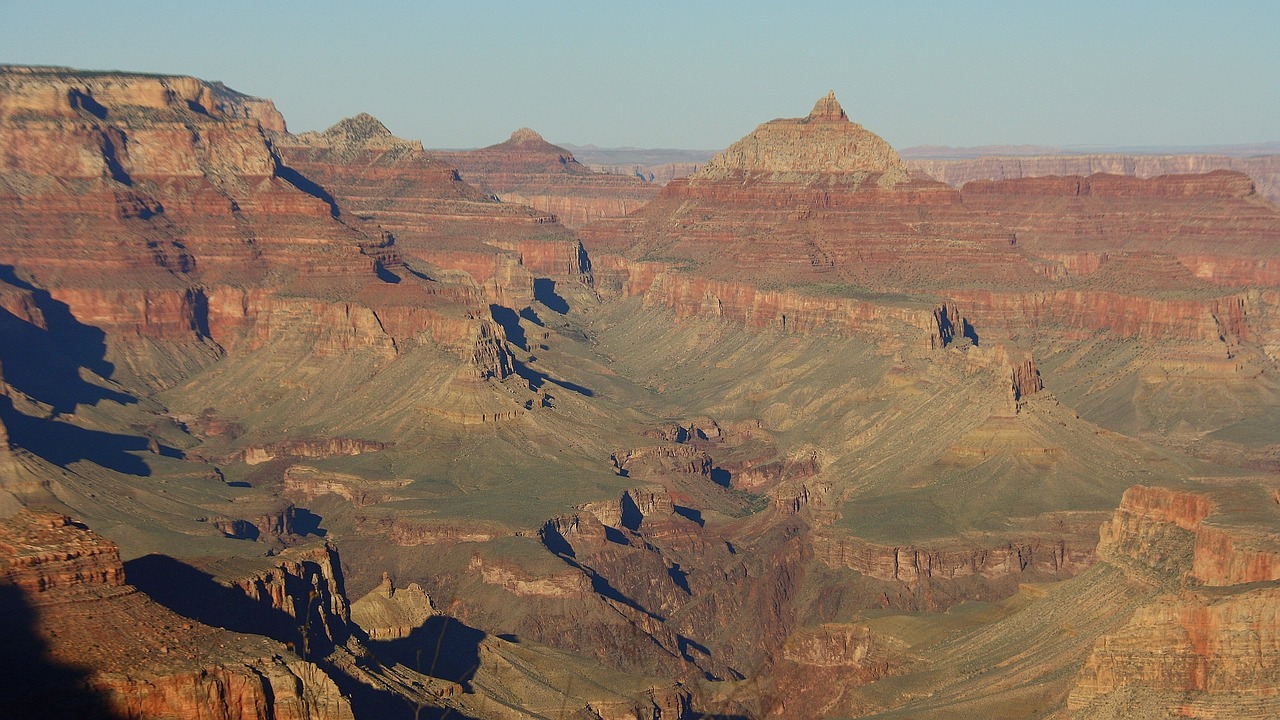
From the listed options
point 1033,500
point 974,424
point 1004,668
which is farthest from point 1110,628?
point 974,424

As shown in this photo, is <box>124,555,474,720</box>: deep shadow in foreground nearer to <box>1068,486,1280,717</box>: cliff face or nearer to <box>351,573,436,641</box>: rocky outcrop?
<box>351,573,436,641</box>: rocky outcrop

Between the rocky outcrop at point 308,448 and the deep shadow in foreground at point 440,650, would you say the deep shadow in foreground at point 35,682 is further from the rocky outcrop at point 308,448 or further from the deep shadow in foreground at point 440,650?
the rocky outcrop at point 308,448

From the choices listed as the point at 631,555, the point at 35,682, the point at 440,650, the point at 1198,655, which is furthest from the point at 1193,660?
the point at 631,555

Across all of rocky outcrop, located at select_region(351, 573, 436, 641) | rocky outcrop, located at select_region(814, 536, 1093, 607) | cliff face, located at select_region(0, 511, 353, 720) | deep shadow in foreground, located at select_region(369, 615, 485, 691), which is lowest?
rocky outcrop, located at select_region(814, 536, 1093, 607)

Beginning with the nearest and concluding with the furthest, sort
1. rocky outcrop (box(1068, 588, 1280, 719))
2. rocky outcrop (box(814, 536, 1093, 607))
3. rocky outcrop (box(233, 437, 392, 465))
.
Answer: rocky outcrop (box(1068, 588, 1280, 719)) < rocky outcrop (box(814, 536, 1093, 607)) < rocky outcrop (box(233, 437, 392, 465))

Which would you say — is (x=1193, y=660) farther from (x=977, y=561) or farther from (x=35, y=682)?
(x=977, y=561)

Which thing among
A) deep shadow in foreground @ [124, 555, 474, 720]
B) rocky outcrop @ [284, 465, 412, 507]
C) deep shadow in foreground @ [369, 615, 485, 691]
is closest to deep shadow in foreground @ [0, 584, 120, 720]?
deep shadow in foreground @ [124, 555, 474, 720]

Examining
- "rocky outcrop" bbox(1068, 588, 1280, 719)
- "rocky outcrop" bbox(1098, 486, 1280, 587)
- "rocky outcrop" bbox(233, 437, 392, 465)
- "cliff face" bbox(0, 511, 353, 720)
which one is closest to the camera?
"cliff face" bbox(0, 511, 353, 720)

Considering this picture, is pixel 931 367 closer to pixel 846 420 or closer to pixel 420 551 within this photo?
pixel 846 420

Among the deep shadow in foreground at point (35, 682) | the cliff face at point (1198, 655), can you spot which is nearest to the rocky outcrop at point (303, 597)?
the deep shadow in foreground at point (35, 682)
